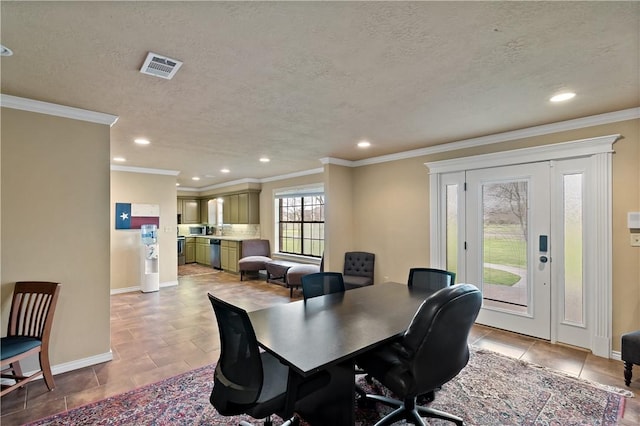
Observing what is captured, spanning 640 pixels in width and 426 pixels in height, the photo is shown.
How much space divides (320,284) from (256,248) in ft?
16.3

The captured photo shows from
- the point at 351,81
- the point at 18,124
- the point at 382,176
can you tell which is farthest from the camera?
the point at 382,176

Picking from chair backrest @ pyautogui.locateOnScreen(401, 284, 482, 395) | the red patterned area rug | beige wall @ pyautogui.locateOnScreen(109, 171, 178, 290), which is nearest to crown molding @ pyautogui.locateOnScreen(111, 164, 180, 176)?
beige wall @ pyautogui.locateOnScreen(109, 171, 178, 290)

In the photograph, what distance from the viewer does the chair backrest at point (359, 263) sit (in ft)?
17.0

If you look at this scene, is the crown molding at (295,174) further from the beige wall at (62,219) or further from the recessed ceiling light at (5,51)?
the recessed ceiling light at (5,51)

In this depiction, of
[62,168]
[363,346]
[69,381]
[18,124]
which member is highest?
[18,124]


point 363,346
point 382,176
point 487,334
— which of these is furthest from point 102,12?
point 487,334

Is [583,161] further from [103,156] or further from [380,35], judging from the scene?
[103,156]

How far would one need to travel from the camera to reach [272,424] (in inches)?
81.1

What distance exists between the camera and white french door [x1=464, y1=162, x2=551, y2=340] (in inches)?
139

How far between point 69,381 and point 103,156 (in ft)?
6.90

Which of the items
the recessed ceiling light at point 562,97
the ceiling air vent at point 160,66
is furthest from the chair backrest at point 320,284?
the recessed ceiling light at point 562,97

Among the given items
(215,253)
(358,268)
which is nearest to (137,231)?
(215,253)

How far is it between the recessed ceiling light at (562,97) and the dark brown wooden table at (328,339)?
2196mm

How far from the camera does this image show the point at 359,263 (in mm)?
5277
